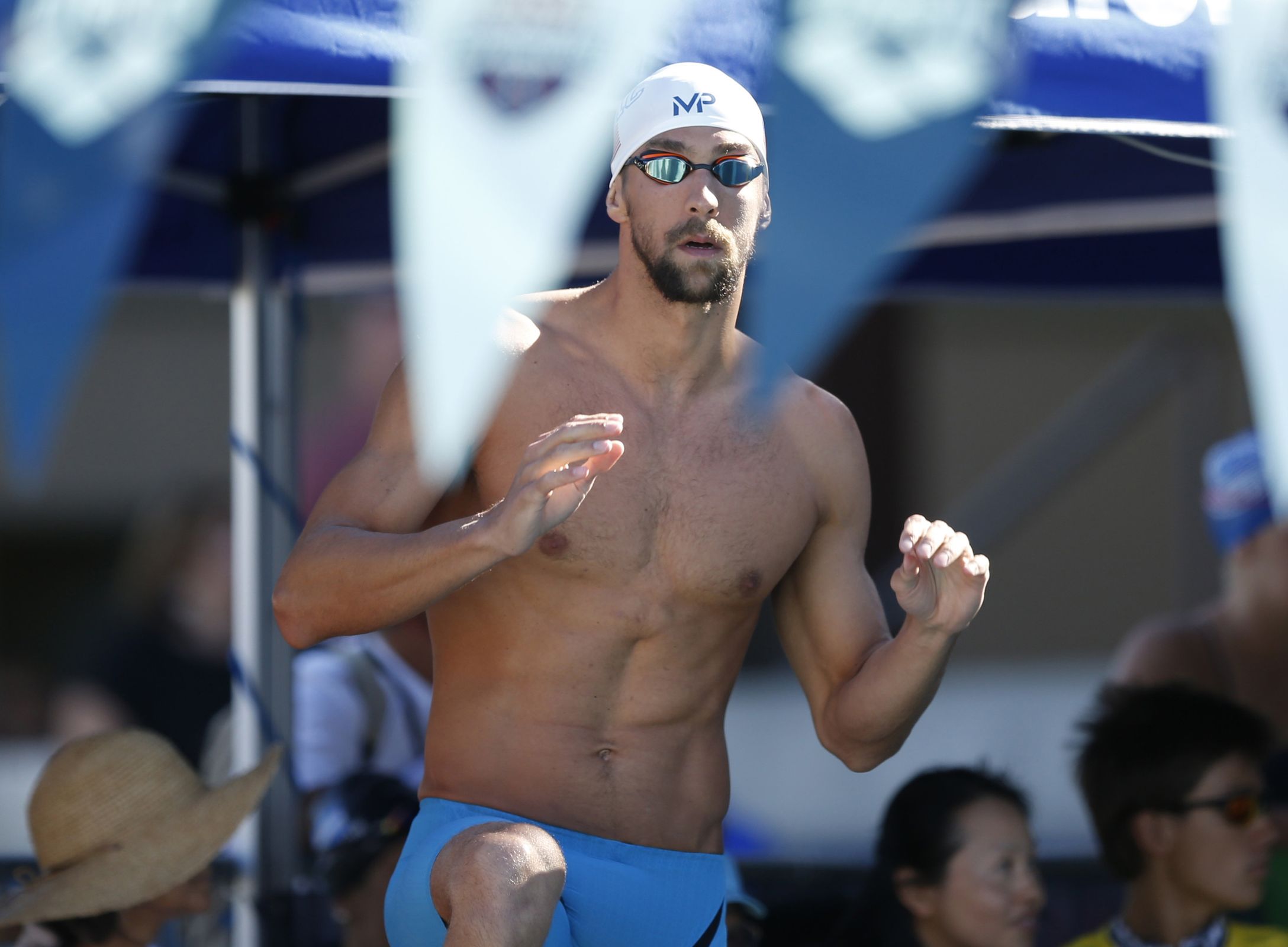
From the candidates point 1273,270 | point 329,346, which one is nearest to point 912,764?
point 1273,270

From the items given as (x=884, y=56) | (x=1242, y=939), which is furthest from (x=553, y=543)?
(x=1242, y=939)

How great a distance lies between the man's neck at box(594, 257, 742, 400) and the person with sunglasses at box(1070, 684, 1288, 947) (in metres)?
1.65

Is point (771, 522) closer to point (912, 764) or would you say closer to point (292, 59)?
point (292, 59)

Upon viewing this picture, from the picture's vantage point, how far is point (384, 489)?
7.46 ft

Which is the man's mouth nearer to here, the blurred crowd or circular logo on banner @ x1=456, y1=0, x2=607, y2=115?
circular logo on banner @ x1=456, y1=0, x2=607, y2=115

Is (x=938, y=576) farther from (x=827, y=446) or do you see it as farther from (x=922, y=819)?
(x=922, y=819)

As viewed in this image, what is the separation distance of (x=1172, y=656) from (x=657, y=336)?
238 cm

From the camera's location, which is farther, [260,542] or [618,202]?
[260,542]

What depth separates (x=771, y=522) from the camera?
245 cm

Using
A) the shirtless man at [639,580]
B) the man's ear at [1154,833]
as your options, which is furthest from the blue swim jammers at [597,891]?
the man's ear at [1154,833]

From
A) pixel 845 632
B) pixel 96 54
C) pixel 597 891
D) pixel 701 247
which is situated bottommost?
pixel 597 891

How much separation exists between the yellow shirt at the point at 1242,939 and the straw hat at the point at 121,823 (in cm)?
173

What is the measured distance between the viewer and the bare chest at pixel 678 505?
2348 millimetres

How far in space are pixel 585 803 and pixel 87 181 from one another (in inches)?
45.3
